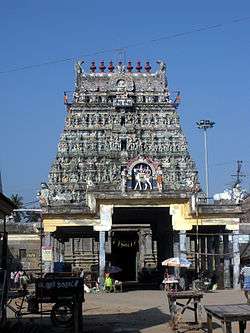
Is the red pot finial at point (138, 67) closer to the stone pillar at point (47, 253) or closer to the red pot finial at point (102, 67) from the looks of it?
the red pot finial at point (102, 67)

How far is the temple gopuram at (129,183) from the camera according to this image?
108 feet

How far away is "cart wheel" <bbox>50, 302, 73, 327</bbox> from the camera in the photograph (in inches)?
578

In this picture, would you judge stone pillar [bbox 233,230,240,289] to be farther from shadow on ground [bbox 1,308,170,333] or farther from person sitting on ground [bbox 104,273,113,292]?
shadow on ground [bbox 1,308,170,333]

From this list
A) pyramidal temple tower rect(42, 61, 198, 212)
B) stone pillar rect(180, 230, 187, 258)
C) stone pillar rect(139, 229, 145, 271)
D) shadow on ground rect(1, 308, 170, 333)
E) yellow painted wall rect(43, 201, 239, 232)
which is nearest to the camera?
shadow on ground rect(1, 308, 170, 333)

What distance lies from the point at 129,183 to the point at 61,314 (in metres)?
32.1

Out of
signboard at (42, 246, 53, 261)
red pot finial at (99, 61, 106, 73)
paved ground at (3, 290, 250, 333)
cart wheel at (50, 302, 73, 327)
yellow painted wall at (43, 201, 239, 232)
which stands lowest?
paved ground at (3, 290, 250, 333)

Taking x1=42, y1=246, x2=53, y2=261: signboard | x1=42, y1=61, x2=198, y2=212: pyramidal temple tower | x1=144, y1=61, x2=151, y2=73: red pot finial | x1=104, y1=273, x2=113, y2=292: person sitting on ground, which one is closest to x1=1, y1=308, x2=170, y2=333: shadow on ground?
x1=104, y1=273, x2=113, y2=292: person sitting on ground

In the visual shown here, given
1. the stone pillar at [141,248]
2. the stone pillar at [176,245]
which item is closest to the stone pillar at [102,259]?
the stone pillar at [176,245]

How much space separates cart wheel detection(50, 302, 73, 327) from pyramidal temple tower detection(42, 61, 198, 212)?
40.0 metres

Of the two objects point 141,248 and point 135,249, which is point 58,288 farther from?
point 135,249

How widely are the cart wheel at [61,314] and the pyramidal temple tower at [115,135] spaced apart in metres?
40.0

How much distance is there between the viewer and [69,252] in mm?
53344

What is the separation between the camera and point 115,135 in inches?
2370

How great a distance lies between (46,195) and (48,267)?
13.0 feet
